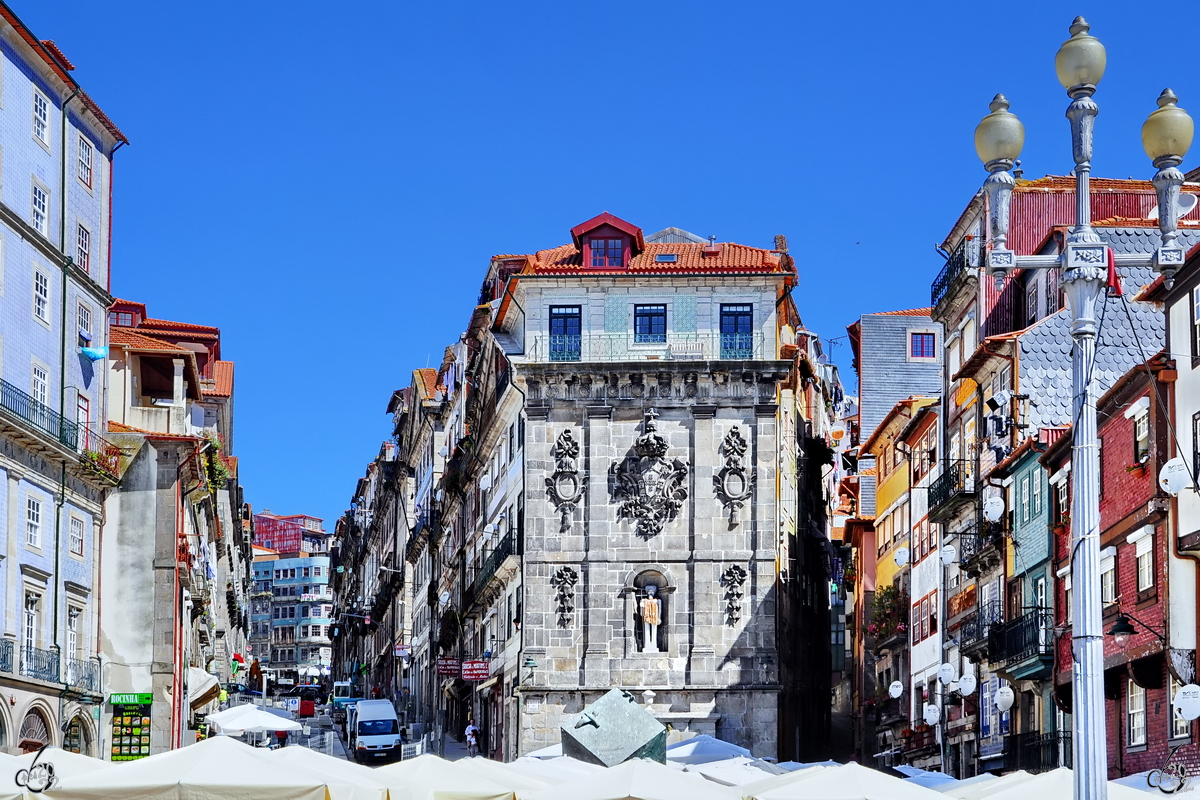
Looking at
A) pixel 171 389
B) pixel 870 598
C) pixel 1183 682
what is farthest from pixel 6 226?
pixel 870 598

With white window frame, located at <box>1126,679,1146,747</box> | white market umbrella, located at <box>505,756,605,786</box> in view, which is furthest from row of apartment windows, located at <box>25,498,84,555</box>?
white window frame, located at <box>1126,679,1146,747</box>

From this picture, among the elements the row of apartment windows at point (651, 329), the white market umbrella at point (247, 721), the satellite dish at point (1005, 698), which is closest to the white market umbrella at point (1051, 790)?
the satellite dish at point (1005, 698)

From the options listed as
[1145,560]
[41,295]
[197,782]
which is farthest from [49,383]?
[197,782]

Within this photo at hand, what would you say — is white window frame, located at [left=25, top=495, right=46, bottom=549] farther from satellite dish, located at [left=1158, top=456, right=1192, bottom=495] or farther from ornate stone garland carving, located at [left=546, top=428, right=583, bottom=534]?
Answer: satellite dish, located at [left=1158, top=456, right=1192, bottom=495]

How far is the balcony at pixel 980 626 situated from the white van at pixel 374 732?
30536mm

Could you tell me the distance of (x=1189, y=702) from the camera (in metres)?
33.2

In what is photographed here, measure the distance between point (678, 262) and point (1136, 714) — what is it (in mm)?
28265

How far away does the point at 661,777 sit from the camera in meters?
26.1

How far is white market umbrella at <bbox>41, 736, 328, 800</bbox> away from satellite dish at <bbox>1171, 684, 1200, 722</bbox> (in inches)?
673

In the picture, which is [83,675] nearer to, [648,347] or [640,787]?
[648,347]

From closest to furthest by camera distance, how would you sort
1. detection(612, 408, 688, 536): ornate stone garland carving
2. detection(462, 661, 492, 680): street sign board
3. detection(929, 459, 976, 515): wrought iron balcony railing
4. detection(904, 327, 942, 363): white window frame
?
1. detection(929, 459, 976, 515): wrought iron balcony railing
2. detection(612, 408, 688, 536): ornate stone garland carving
3. detection(462, 661, 492, 680): street sign board
4. detection(904, 327, 942, 363): white window frame

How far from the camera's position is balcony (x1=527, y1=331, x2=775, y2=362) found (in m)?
63.8

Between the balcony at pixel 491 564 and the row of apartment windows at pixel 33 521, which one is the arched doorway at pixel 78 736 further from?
the balcony at pixel 491 564

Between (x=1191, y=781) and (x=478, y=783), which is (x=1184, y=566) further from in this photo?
(x=478, y=783)
